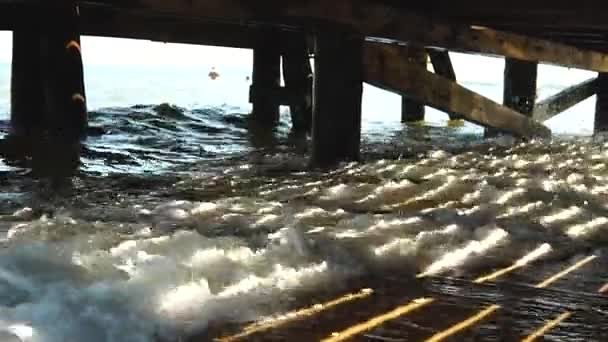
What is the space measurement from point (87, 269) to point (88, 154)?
15.3 feet

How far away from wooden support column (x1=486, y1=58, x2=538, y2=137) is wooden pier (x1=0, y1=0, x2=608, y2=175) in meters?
0.01

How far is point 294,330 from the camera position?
2.29 m

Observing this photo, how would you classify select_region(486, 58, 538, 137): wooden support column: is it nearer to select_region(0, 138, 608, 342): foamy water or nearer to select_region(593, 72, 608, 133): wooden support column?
select_region(593, 72, 608, 133): wooden support column

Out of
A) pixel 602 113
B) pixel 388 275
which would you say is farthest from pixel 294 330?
pixel 602 113

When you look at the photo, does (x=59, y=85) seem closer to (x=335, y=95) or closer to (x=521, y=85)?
(x=335, y=95)

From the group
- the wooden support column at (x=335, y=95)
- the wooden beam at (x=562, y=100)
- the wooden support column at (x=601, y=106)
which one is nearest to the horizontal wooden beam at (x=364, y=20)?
the wooden support column at (x=335, y=95)

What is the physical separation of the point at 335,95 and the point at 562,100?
5728mm

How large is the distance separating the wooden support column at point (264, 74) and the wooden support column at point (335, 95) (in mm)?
4634

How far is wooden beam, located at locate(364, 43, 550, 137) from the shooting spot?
6.55 m

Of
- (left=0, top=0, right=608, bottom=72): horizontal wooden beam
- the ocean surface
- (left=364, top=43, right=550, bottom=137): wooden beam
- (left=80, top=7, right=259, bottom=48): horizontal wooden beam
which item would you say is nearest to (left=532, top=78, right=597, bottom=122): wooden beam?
(left=0, top=0, right=608, bottom=72): horizontal wooden beam

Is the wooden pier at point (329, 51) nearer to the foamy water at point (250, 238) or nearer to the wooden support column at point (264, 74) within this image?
the wooden support column at point (264, 74)

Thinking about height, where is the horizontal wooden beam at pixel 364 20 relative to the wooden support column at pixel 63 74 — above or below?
above

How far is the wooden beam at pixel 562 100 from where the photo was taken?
33.6ft

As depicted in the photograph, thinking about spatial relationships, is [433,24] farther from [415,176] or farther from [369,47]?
[415,176]
